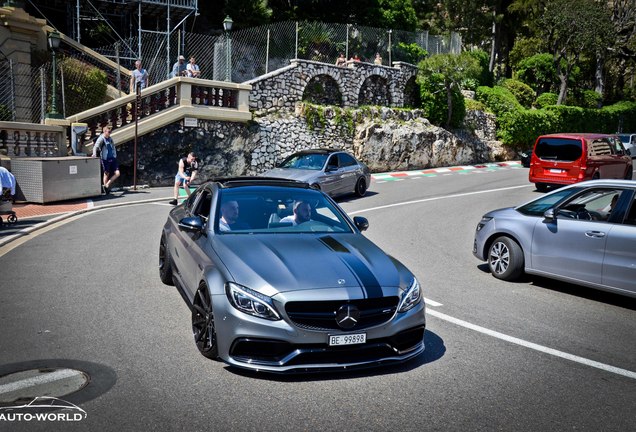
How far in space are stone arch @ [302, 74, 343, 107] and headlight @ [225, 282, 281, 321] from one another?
74.2ft

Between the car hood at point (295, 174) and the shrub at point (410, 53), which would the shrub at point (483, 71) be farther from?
the car hood at point (295, 174)

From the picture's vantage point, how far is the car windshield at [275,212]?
6391mm

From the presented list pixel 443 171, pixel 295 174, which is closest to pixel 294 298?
pixel 295 174

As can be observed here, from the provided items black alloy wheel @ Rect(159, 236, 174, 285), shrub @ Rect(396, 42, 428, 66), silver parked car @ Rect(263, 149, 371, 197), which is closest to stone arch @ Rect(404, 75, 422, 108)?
shrub @ Rect(396, 42, 428, 66)

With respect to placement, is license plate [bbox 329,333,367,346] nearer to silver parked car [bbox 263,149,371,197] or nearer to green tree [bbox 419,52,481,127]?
silver parked car [bbox 263,149,371,197]

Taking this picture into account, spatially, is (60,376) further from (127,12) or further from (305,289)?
(127,12)

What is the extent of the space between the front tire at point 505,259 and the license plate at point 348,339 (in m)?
4.73

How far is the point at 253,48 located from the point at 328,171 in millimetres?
11117

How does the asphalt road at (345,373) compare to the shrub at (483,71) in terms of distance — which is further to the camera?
the shrub at (483,71)

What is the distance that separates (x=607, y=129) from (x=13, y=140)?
3918 cm

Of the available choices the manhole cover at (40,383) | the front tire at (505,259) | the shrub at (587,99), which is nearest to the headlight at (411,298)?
the manhole cover at (40,383)

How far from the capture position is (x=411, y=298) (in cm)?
541

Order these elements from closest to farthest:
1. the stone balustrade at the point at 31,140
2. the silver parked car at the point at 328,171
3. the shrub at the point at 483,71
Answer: the stone balustrade at the point at 31,140 < the silver parked car at the point at 328,171 < the shrub at the point at 483,71

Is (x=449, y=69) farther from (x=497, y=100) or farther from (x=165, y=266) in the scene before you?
(x=165, y=266)
